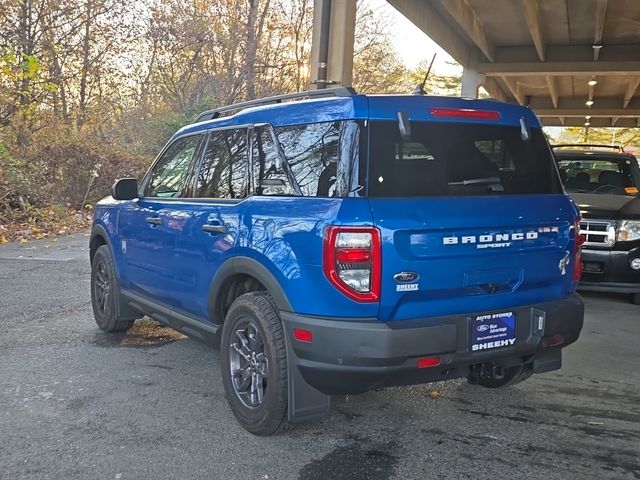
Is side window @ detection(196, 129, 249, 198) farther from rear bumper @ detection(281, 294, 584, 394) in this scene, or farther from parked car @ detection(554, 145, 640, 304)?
parked car @ detection(554, 145, 640, 304)

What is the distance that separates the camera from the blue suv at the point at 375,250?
3068 millimetres

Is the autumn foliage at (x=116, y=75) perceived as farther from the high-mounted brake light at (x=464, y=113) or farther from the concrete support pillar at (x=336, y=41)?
the high-mounted brake light at (x=464, y=113)

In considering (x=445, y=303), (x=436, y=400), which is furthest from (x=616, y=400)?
(x=445, y=303)

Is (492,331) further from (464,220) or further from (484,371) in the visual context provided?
(464,220)

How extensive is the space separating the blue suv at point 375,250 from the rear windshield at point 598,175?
4.92 metres

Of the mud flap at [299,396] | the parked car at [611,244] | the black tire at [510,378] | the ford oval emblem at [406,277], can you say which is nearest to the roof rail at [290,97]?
the ford oval emblem at [406,277]

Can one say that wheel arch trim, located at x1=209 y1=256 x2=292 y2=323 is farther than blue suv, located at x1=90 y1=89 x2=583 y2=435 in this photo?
Yes

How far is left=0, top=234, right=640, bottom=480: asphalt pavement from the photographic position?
3.24 metres

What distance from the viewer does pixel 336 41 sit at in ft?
31.0

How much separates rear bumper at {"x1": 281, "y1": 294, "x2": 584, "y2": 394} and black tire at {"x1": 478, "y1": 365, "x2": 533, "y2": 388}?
2.16 ft

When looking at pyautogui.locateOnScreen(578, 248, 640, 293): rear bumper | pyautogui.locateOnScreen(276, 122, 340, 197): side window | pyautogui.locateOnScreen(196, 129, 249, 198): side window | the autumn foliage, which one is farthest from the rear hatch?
the autumn foliage

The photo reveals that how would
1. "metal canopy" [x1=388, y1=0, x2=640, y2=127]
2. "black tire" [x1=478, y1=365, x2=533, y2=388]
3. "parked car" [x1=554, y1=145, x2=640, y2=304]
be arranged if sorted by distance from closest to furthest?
"black tire" [x1=478, y1=365, x2=533, y2=388] < "parked car" [x1=554, y1=145, x2=640, y2=304] < "metal canopy" [x1=388, y1=0, x2=640, y2=127]

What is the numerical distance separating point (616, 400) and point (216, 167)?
10.5ft

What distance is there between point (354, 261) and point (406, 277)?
0.91 feet
